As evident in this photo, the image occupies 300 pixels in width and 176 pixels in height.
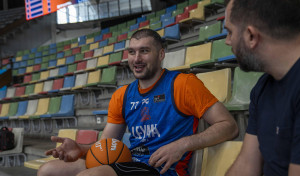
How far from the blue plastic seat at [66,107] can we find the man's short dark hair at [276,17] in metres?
2.79

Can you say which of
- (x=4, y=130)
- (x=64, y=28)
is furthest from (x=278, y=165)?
(x=64, y=28)

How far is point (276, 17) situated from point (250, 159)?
360mm

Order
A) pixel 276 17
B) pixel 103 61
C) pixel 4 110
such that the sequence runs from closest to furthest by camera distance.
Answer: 1. pixel 276 17
2. pixel 4 110
3. pixel 103 61

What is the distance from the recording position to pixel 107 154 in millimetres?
1007

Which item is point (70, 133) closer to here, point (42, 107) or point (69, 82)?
point (42, 107)

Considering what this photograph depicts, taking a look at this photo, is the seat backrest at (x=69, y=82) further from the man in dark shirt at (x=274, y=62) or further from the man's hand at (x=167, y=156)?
the man in dark shirt at (x=274, y=62)

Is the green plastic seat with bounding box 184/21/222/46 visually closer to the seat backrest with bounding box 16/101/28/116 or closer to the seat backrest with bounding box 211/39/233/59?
the seat backrest with bounding box 211/39/233/59

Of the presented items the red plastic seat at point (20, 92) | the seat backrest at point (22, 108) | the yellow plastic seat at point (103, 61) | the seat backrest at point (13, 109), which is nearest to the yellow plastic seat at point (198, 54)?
the yellow plastic seat at point (103, 61)

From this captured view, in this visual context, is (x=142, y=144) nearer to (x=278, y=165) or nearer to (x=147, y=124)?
(x=147, y=124)

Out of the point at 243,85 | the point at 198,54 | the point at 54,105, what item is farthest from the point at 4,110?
the point at 243,85

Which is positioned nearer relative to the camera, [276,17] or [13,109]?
[276,17]

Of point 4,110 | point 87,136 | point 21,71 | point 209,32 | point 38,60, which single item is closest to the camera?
point 87,136

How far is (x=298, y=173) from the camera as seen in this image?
469 mm

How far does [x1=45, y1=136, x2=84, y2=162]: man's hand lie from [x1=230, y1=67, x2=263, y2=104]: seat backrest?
100 centimetres
